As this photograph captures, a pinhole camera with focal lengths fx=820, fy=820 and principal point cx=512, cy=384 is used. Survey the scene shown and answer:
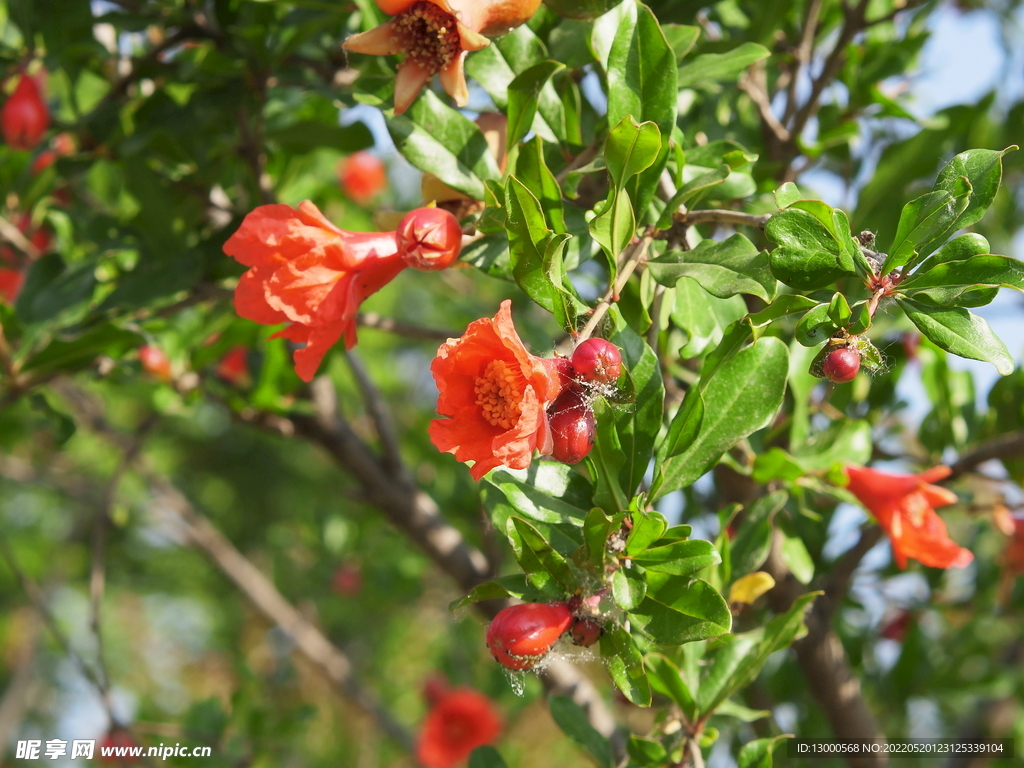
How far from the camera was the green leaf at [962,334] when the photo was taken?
63 cm

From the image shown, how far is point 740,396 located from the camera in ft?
2.42

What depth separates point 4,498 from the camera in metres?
5.61

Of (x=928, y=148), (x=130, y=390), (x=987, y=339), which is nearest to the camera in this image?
(x=987, y=339)

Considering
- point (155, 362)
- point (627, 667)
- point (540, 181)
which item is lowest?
point (155, 362)

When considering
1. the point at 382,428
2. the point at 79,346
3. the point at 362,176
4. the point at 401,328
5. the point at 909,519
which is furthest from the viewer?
the point at 362,176

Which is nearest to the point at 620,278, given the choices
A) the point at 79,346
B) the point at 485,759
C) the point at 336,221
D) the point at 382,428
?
the point at 485,759

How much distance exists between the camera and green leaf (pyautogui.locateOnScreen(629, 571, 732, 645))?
68 cm

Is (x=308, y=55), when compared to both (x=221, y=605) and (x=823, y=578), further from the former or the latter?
(x=221, y=605)

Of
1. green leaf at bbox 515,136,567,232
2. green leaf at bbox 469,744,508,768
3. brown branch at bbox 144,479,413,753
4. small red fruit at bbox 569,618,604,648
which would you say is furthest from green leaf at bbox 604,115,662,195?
brown branch at bbox 144,479,413,753

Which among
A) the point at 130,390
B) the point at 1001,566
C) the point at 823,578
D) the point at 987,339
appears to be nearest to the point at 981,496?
the point at 1001,566

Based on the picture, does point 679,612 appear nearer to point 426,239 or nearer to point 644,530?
point 644,530

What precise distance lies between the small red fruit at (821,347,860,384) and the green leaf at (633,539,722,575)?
171 mm

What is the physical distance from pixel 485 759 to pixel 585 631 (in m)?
0.47

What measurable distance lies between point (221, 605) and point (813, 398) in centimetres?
456
